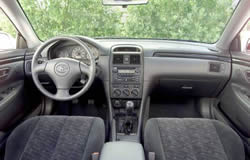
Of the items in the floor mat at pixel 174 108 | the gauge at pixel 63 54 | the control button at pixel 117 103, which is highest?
the gauge at pixel 63 54

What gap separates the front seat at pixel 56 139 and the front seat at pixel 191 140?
15.9 inches

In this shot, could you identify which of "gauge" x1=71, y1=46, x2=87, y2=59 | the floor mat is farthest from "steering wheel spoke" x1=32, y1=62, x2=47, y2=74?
the floor mat

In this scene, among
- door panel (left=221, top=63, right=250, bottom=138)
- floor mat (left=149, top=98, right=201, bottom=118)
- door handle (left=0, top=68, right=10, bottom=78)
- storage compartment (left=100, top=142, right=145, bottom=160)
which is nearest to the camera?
storage compartment (left=100, top=142, right=145, bottom=160)

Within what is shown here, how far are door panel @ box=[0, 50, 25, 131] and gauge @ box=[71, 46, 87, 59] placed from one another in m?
0.50

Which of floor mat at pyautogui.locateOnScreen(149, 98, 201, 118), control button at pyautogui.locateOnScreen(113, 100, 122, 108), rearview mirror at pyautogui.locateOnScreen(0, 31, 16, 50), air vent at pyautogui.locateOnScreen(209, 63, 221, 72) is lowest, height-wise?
floor mat at pyautogui.locateOnScreen(149, 98, 201, 118)

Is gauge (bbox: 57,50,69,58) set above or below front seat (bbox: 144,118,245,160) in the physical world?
above

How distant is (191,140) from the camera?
5.44 ft

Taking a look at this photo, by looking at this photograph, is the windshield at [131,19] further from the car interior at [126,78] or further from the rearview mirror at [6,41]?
the rearview mirror at [6,41]

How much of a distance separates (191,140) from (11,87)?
5.37 feet

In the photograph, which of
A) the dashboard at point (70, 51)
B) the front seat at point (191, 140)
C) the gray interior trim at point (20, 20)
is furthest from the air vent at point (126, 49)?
the gray interior trim at point (20, 20)

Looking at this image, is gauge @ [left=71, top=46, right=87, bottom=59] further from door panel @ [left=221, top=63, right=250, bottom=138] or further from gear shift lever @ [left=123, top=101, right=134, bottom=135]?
door panel @ [left=221, top=63, right=250, bottom=138]

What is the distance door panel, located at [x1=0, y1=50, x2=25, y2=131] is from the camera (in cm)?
204

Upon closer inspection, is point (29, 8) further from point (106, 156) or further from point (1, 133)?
point (106, 156)

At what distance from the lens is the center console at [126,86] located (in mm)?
2336
